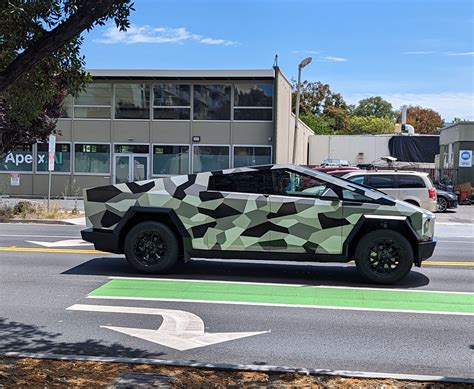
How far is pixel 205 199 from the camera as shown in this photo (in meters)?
8.38

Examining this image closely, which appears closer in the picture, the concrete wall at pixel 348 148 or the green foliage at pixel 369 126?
the concrete wall at pixel 348 148

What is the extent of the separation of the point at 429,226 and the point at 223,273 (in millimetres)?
3351

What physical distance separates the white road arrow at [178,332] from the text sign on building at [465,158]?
28.0 m

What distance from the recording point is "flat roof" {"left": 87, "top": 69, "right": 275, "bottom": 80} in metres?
26.5

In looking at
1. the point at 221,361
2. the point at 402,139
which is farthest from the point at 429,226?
the point at 402,139

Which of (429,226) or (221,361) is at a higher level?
(429,226)

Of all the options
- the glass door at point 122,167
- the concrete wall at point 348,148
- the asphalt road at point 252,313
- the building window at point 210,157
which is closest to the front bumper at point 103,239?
the asphalt road at point 252,313

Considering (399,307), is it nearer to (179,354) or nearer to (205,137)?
(179,354)

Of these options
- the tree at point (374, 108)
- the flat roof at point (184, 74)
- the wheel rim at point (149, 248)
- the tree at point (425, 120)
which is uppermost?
the tree at point (374, 108)

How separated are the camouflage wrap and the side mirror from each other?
7cm

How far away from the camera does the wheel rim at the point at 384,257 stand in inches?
316

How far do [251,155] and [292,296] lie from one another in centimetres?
2001

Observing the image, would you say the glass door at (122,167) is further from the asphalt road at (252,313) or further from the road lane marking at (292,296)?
the road lane marking at (292,296)

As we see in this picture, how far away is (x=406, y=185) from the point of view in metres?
19.6
